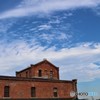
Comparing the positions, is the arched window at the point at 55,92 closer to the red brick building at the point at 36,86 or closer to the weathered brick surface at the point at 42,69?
the red brick building at the point at 36,86

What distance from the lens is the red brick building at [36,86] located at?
46.3 metres

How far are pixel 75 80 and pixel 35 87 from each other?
1088 cm

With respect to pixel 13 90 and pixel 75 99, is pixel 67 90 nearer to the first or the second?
pixel 75 99

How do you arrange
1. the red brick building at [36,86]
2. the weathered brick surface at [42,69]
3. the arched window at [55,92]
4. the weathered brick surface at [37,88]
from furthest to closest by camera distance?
the weathered brick surface at [42,69] → the arched window at [55,92] → the weathered brick surface at [37,88] → the red brick building at [36,86]

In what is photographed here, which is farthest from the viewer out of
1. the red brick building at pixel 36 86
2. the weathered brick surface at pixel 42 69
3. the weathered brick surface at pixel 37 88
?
the weathered brick surface at pixel 42 69

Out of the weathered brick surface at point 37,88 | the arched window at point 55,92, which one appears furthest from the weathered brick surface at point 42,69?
the arched window at point 55,92

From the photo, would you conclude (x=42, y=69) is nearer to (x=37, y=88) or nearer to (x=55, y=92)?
(x=55, y=92)

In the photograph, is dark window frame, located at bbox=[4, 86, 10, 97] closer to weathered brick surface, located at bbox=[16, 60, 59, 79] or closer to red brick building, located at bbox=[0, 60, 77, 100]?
red brick building, located at bbox=[0, 60, 77, 100]

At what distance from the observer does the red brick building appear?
46.3 metres

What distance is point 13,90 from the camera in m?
46.8

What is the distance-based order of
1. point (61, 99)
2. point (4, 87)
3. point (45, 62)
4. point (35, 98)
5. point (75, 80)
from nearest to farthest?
1. point (4, 87)
2. point (35, 98)
3. point (61, 99)
4. point (75, 80)
5. point (45, 62)

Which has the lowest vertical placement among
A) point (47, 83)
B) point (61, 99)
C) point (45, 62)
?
point (61, 99)

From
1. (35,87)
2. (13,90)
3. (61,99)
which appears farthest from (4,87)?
(61,99)

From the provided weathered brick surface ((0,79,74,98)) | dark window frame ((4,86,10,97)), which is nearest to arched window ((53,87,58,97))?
weathered brick surface ((0,79,74,98))
